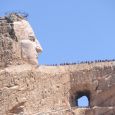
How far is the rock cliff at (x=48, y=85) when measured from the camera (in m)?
57.9

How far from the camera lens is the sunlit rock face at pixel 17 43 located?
60.3m

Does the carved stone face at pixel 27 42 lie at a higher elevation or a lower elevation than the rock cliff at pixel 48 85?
higher

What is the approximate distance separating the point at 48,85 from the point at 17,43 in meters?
3.95

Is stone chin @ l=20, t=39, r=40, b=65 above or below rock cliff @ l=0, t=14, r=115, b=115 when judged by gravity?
above

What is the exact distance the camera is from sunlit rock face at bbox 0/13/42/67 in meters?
60.3

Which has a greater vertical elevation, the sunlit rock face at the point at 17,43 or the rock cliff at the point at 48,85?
the sunlit rock face at the point at 17,43

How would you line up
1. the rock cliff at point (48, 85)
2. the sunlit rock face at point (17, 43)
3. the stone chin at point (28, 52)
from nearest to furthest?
the rock cliff at point (48, 85), the sunlit rock face at point (17, 43), the stone chin at point (28, 52)

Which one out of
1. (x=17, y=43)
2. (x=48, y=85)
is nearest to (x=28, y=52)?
(x=17, y=43)

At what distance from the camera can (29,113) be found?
2267 inches

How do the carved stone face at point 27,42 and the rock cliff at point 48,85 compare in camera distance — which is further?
the carved stone face at point 27,42

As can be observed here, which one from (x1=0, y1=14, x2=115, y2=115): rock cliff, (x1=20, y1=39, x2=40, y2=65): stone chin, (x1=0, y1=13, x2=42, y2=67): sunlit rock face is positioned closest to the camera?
(x1=0, y1=14, x2=115, y2=115): rock cliff

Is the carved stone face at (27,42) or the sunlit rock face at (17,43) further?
the carved stone face at (27,42)

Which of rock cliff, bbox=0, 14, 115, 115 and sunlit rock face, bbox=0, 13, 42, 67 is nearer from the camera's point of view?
rock cliff, bbox=0, 14, 115, 115

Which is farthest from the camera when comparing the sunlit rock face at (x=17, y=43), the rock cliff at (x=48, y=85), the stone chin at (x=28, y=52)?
the stone chin at (x=28, y=52)
